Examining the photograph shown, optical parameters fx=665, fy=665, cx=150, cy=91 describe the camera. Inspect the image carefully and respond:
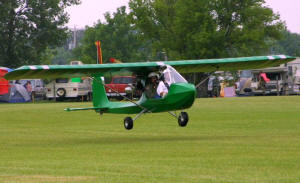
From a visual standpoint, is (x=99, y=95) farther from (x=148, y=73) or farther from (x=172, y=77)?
(x=172, y=77)

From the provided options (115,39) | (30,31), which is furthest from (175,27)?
(115,39)

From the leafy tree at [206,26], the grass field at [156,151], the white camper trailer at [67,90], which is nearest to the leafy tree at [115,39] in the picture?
the leafy tree at [206,26]

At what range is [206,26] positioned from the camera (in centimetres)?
6962

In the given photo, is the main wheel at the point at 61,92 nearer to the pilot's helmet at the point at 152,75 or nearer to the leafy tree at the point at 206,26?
the leafy tree at the point at 206,26

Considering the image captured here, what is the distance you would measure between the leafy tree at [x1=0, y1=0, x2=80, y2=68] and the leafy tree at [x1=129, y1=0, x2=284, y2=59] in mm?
9157

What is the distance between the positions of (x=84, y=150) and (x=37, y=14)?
5778cm

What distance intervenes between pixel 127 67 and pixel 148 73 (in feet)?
2.39

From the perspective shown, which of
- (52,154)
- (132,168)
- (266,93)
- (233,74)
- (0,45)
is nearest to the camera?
(132,168)

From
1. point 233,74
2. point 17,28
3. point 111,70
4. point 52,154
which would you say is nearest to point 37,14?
point 17,28

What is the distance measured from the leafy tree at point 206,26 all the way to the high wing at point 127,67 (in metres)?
47.5

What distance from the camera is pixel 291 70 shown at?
193ft

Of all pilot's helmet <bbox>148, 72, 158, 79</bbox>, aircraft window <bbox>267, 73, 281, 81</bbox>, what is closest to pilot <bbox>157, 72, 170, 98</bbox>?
pilot's helmet <bbox>148, 72, 158, 79</bbox>

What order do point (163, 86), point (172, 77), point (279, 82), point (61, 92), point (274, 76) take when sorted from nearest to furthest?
point (172, 77)
point (163, 86)
point (61, 92)
point (279, 82)
point (274, 76)

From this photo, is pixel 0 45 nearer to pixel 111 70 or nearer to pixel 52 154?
pixel 111 70
